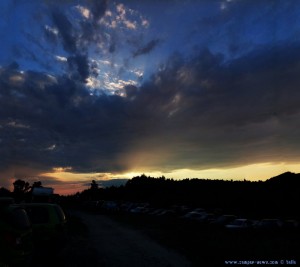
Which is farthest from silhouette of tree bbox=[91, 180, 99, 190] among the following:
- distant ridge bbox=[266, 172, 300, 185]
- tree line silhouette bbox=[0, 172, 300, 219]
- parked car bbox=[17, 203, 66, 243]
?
parked car bbox=[17, 203, 66, 243]

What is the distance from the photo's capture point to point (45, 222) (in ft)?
43.9

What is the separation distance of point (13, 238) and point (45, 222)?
215 inches

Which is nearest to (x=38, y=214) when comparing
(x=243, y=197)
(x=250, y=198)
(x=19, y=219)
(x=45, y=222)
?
(x=45, y=222)

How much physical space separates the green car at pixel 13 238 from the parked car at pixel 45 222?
434 cm

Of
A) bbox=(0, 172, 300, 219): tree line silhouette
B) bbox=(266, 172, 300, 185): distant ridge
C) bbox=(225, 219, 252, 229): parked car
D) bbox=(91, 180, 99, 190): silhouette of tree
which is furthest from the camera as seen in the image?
→ bbox=(91, 180, 99, 190): silhouette of tree

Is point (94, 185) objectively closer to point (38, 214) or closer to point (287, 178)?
point (287, 178)

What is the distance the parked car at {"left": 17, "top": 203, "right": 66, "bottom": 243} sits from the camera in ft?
43.0

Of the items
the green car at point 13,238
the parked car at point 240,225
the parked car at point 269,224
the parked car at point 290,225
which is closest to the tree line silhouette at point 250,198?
the parked car at point 290,225

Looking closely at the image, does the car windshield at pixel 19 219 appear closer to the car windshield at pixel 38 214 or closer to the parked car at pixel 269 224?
the car windshield at pixel 38 214

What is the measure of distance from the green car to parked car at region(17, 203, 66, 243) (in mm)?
4335

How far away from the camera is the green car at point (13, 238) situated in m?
7.83

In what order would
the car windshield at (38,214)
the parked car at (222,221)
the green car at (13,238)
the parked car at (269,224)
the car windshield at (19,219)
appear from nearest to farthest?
the green car at (13,238)
the car windshield at (19,219)
the car windshield at (38,214)
the parked car at (269,224)
the parked car at (222,221)

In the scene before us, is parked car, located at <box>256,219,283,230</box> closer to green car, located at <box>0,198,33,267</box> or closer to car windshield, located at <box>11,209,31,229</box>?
car windshield, located at <box>11,209,31,229</box>

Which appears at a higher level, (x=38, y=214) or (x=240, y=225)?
(x=240, y=225)
